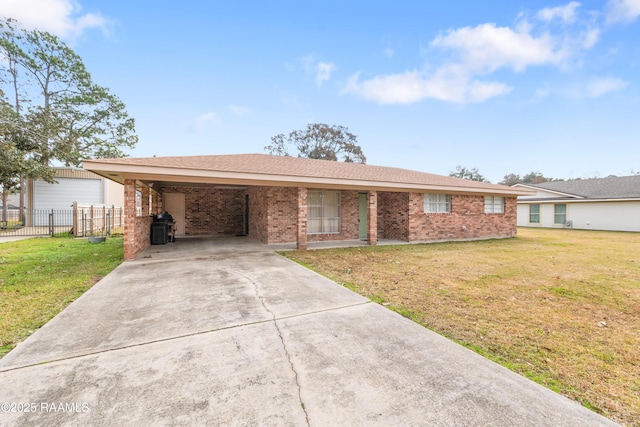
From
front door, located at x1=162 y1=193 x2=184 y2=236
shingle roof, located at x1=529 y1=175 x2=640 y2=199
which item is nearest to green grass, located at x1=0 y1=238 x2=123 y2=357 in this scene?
front door, located at x1=162 y1=193 x2=184 y2=236

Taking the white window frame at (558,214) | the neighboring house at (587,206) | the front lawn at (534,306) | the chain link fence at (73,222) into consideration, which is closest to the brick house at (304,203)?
the front lawn at (534,306)

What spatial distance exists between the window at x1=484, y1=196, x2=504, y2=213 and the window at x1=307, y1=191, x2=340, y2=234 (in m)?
7.95

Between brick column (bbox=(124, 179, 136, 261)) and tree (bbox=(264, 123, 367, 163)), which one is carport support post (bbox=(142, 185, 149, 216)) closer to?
brick column (bbox=(124, 179, 136, 261))

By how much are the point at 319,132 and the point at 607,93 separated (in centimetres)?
2704

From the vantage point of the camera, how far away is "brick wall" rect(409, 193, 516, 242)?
12250mm

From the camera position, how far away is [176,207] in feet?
44.5

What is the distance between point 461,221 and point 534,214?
47.5 ft

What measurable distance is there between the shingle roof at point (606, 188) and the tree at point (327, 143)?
21875 mm

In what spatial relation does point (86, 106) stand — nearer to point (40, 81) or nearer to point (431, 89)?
point (40, 81)

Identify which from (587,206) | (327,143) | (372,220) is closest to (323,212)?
(372,220)

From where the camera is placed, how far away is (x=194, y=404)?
208 centimetres

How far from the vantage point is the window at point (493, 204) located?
14156mm

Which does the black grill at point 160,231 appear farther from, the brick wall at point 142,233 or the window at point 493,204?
the window at point 493,204

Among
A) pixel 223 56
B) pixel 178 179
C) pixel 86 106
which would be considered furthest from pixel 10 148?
pixel 86 106
